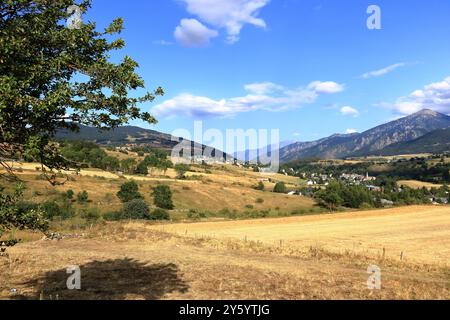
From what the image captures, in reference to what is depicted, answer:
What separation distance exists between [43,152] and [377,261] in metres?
24.6

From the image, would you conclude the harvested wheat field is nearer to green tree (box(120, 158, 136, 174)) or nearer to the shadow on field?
the shadow on field

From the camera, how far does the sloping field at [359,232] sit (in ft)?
125

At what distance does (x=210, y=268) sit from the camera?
23.0 meters

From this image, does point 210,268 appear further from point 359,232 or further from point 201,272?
point 359,232

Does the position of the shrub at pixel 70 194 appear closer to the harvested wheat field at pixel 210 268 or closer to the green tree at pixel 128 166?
the harvested wheat field at pixel 210 268

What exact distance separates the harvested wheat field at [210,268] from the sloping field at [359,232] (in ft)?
1.31

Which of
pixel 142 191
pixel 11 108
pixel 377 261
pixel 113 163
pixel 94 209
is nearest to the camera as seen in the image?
pixel 11 108

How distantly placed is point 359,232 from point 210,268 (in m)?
33.7

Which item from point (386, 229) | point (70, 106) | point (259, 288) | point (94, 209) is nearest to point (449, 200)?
point (386, 229)

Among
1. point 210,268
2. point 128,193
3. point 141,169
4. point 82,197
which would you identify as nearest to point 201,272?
point 210,268

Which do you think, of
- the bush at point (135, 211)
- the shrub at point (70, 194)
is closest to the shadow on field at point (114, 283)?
the bush at point (135, 211)

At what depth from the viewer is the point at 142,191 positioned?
95625 mm

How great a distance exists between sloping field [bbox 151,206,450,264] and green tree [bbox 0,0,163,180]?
27.9 metres
